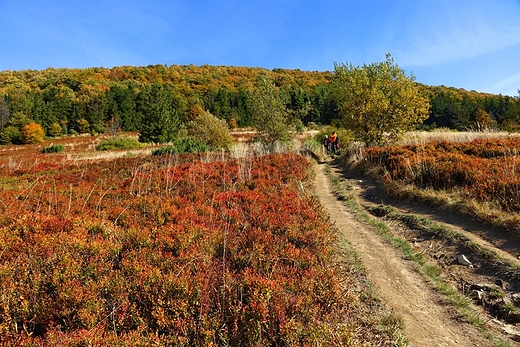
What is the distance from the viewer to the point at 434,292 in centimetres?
383

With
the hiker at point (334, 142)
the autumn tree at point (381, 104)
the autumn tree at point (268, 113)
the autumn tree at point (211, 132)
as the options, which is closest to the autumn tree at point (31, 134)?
the autumn tree at point (211, 132)

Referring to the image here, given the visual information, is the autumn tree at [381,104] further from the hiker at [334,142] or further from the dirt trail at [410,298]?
the dirt trail at [410,298]

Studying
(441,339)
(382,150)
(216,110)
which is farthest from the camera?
(216,110)

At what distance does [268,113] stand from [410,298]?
1698cm

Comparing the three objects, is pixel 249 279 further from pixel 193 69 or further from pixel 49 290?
pixel 193 69

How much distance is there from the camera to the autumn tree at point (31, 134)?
48875 millimetres

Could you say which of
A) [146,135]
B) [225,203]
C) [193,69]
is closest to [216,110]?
[146,135]

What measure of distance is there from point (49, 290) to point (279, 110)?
18.4 meters

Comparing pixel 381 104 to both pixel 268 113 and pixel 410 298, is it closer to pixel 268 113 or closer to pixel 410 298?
pixel 268 113

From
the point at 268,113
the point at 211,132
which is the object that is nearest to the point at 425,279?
the point at 268,113

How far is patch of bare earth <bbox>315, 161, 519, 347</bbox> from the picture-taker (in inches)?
120

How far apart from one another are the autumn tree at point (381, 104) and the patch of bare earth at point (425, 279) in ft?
35.3

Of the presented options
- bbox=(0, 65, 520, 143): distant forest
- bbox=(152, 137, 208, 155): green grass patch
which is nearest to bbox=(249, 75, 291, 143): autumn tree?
bbox=(152, 137, 208, 155): green grass patch

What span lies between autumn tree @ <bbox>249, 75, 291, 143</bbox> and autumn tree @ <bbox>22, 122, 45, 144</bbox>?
48.1 metres
